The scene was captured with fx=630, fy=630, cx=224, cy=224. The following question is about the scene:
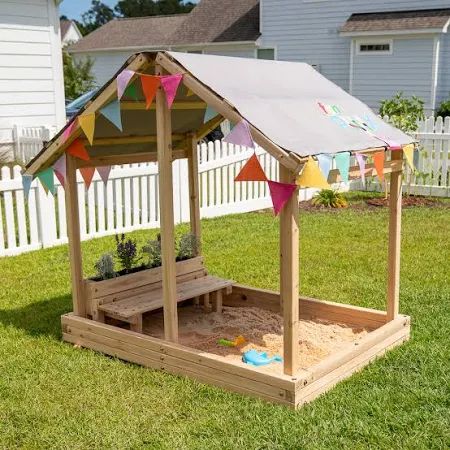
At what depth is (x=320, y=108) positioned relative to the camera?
15.4 feet

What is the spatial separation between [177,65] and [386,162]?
5.92 feet

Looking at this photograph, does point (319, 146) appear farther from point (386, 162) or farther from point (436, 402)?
point (436, 402)

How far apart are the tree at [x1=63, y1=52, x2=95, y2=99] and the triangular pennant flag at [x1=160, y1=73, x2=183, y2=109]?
27.9 metres

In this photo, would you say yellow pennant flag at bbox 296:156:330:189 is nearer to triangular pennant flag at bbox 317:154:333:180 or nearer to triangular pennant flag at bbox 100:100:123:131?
triangular pennant flag at bbox 317:154:333:180

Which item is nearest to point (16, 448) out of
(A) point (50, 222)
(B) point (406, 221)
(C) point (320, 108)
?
(C) point (320, 108)

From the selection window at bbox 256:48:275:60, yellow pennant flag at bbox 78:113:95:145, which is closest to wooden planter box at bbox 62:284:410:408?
yellow pennant flag at bbox 78:113:95:145

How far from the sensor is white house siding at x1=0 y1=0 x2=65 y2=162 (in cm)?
1360

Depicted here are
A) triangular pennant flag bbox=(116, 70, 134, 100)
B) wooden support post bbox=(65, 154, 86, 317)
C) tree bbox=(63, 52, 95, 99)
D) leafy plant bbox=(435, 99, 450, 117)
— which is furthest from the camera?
tree bbox=(63, 52, 95, 99)

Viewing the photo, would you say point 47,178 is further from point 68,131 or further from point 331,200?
point 331,200

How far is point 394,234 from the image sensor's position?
5.16 m

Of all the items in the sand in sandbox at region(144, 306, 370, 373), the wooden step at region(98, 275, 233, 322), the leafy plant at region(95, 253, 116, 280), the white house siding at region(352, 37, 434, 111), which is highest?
the white house siding at region(352, 37, 434, 111)

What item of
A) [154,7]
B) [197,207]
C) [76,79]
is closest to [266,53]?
[76,79]

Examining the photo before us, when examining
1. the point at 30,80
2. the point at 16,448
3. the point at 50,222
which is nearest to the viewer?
the point at 16,448

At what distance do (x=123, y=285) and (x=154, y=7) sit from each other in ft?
265
